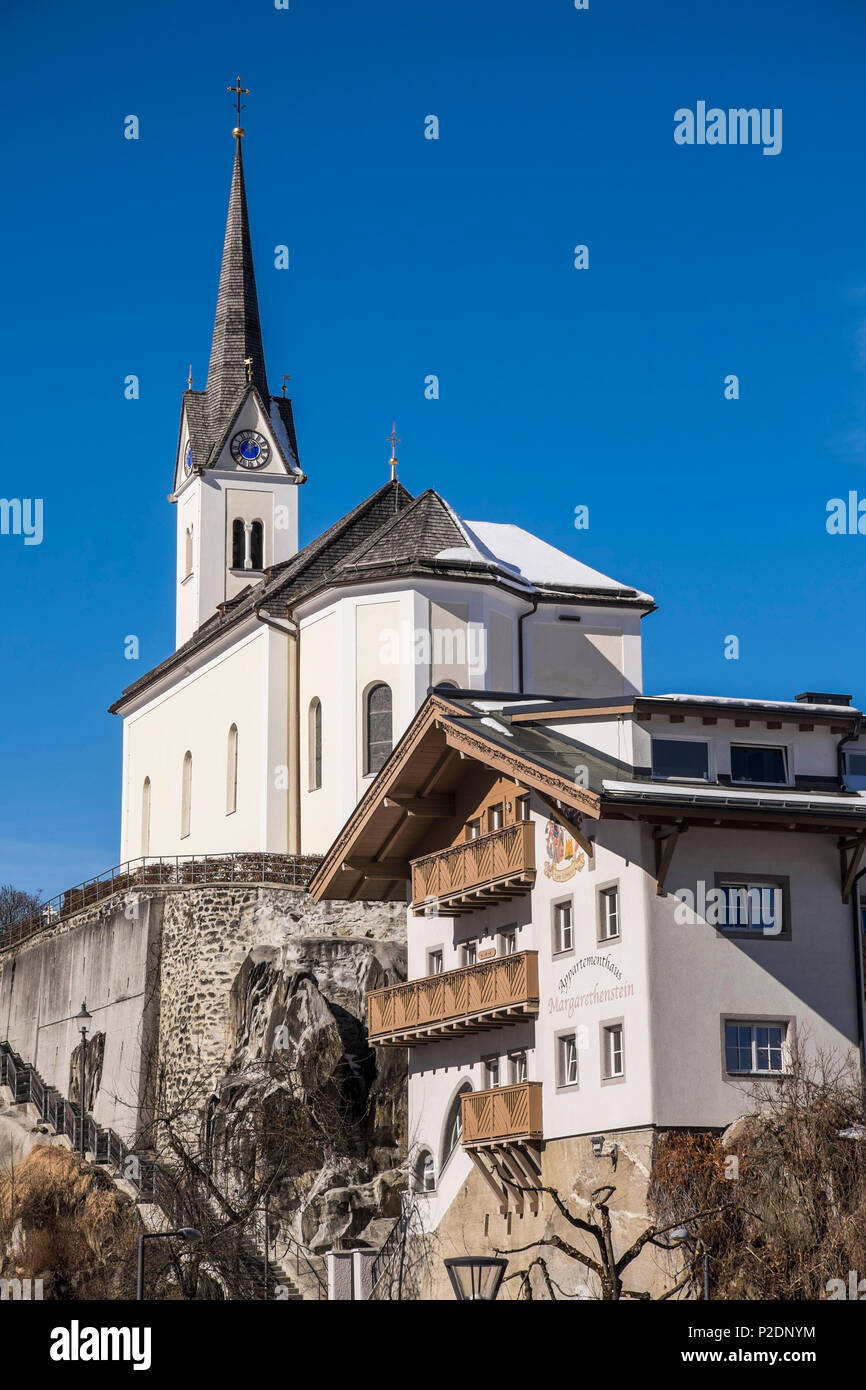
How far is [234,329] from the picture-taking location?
250 feet

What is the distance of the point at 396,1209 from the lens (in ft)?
128

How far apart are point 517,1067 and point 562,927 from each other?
2834mm

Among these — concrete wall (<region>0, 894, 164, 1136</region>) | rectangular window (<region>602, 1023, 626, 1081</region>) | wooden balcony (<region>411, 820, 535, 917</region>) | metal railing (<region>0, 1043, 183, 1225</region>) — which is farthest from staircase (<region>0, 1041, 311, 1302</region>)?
wooden balcony (<region>411, 820, 535, 917</region>)

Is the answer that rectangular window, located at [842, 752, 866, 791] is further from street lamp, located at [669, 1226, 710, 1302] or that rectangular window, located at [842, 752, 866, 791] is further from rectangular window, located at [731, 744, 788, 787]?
street lamp, located at [669, 1226, 710, 1302]

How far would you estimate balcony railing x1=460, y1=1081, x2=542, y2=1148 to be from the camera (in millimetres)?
33181

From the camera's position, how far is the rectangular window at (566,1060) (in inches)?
1302

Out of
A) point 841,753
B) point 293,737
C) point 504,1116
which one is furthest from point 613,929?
point 293,737

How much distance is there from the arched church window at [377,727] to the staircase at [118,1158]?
11213mm

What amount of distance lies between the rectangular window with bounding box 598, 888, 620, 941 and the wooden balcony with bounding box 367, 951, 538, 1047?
80.5 inches

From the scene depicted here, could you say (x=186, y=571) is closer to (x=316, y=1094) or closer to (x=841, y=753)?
(x=316, y=1094)

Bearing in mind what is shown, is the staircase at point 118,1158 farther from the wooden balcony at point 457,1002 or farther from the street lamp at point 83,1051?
the wooden balcony at point 457,1002

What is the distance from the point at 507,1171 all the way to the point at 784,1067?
5.26 meters
